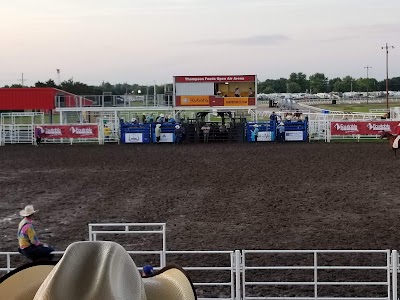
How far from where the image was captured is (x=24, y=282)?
2697 mm

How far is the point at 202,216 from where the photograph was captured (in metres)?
14.9

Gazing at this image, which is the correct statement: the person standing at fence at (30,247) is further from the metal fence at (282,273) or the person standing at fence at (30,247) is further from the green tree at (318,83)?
the green tree at (318,83)

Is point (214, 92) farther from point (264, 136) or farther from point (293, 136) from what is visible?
point (293, 136)

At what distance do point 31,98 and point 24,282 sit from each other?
3805cm

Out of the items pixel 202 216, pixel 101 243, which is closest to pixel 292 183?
pixel 202 216

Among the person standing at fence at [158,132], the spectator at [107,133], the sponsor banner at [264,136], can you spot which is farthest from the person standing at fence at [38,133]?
the sponsor banner at [264,136]

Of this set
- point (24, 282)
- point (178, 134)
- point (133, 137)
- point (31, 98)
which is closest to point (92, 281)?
point (24, 282)

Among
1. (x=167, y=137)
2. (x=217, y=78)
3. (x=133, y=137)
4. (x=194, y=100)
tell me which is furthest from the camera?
(x=217, y=78)

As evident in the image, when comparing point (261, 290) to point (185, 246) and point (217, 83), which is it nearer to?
point (185, 246)

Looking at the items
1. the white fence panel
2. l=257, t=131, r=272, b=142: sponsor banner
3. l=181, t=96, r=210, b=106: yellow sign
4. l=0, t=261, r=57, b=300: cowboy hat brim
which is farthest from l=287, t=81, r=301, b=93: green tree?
l=0, t=261, r=57, b=300: cowboy hat brim

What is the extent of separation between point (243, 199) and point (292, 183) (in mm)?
3124

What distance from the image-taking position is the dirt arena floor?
12820 millimetres

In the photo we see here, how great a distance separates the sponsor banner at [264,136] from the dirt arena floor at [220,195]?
5009 mm

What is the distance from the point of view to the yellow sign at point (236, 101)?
122 ft
